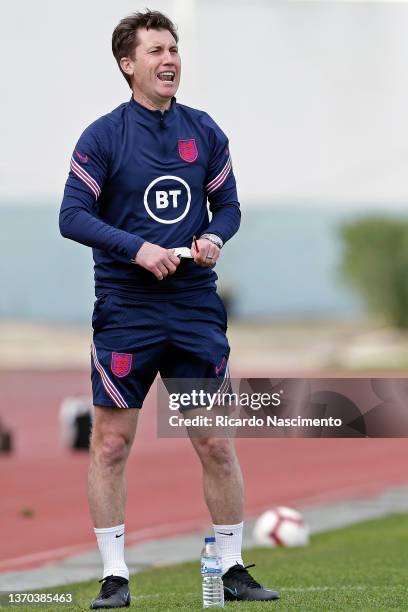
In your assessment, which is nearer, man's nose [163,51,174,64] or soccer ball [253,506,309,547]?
man's nose [163,51,174,64]

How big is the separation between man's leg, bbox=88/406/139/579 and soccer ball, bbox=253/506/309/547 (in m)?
3.71

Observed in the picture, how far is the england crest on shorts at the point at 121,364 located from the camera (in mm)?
4828

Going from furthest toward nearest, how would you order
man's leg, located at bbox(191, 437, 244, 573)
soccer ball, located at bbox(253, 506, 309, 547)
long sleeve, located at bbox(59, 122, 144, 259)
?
soccer ball, located at bbox(253, 506, 309, 547) < man's leg, located at bbox(191, 437, 244, 573) < long sleeve, located at bbox(59, 122, 144, 259)

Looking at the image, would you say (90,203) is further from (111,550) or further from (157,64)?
(111,550)

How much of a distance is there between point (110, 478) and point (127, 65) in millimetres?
1438

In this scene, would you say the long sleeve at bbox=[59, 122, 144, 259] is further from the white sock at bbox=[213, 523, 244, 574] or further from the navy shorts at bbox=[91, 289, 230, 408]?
the white sock at bbox=[213, 523, 244, 574]

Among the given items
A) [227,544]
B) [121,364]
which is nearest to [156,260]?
[121,364]

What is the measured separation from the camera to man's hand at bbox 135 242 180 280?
468 cm

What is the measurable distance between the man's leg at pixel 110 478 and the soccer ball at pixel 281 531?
3.71 meters

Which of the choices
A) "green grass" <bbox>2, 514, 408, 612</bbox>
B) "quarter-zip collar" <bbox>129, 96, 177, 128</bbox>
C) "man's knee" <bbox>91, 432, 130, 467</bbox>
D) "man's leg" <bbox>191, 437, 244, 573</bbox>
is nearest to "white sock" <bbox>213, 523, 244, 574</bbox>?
"man's leg" <bbox>191, 437, 244, 573</bbox>

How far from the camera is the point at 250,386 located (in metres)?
5.16

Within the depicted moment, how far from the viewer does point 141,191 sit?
484 centimetres

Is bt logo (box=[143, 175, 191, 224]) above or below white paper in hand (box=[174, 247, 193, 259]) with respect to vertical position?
above

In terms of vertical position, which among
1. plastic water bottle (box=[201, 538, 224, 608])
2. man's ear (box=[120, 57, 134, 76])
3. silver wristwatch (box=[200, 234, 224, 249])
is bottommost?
plastic water bottle (box=[201, 538, 224, 608])
